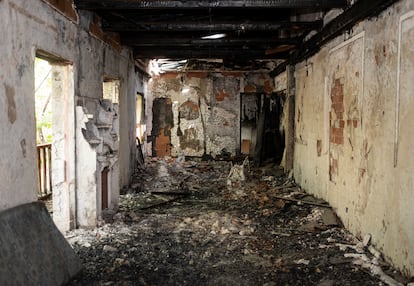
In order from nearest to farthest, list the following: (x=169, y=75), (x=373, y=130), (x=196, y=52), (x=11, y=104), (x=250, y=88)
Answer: (x=11, y=104), (x=373, y=130), (x=196, y=52), (x=250, y=88), (x=169, y=75)

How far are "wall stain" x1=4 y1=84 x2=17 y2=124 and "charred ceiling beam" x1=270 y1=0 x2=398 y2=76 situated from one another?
321cm

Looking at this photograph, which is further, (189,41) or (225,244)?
(189,41)

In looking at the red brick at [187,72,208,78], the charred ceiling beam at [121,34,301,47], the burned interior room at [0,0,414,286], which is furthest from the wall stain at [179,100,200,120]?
the charred ceiling beam at [121,34,301,47]

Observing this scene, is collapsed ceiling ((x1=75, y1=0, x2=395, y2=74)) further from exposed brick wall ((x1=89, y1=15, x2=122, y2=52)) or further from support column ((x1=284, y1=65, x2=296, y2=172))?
support column ((x1=284, y1=65, x2=296, y2=172))

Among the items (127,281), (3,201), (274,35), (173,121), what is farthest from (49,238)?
(173,121)

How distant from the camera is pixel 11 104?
2811 mm

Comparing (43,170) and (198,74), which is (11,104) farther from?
(198,74)

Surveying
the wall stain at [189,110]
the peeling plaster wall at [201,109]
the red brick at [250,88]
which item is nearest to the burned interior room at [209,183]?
the red brick at [250,88]

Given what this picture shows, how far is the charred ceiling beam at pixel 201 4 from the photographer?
407 cm

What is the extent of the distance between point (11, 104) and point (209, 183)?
5.38 m

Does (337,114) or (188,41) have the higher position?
(188,41)

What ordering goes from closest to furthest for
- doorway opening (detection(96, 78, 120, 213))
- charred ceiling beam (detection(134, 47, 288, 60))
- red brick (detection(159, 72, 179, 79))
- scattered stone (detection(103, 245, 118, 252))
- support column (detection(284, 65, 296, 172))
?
scattered stone (detection(103, 245, 118, 252)) → doorway opening (detection(96, 78, 120, 213)) → charred ceiling beam (detection(134, 47, 288, 60)) → support column (detection(284, 65, 296, 172)) → red brick (detection(159, 72, 179, 79))

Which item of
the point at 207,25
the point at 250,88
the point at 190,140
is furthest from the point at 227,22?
the point at 190,140

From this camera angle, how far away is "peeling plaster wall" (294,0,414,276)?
2.94 meters
